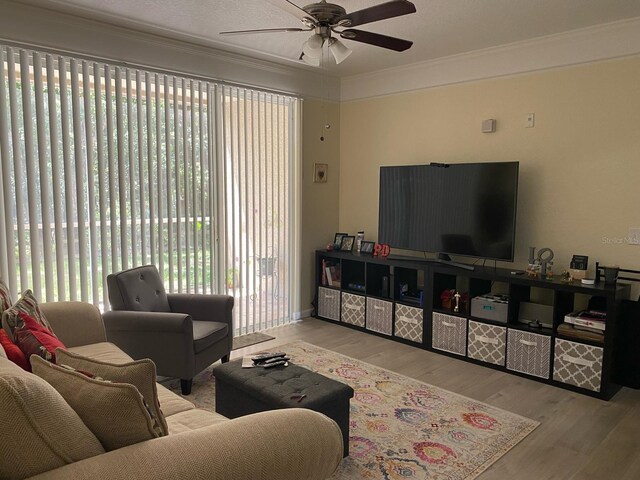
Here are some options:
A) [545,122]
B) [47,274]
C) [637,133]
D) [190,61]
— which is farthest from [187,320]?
[637,133]

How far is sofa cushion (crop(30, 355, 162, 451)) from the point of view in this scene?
4.66 ft

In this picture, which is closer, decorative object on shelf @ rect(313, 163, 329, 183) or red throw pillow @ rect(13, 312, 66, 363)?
red throw pillow @ rect(13, 312, 66, 363)

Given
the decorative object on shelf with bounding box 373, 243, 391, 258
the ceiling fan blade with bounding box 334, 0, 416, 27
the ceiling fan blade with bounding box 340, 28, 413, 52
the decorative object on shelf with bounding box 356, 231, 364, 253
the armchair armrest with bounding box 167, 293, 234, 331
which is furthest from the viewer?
the decorative object on shelf with bounding box 356, 231, 364, 253

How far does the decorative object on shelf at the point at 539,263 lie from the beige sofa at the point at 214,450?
293 centimetres

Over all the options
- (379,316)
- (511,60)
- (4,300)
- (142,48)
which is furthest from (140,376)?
(511,60)

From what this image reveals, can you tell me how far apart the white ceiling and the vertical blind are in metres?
0.44

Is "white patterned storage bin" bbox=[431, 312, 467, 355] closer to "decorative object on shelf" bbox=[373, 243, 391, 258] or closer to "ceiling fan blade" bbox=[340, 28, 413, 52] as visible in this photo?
"decorative object on shelf" bbox=[373, 243, 391, 258]

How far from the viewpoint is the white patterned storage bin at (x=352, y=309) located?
516 cm

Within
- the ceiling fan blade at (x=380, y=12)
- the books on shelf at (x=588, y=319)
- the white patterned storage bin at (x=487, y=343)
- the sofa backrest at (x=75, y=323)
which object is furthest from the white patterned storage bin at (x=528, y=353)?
the sofa backrest at (x=75, y=323)

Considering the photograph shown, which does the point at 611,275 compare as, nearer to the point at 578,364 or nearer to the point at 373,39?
the point at 578,364

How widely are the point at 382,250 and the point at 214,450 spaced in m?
3.88

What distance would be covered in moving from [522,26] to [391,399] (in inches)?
119

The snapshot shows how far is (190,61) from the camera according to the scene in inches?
173

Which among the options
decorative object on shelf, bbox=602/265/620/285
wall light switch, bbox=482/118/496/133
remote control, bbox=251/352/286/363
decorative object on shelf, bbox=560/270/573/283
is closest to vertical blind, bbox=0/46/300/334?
remote control, bbox=251/352/286/363
